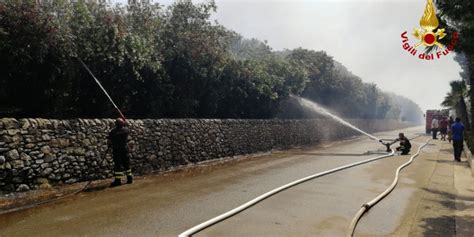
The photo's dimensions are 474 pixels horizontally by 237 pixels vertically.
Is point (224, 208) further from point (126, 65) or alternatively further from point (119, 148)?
point (126, 65)

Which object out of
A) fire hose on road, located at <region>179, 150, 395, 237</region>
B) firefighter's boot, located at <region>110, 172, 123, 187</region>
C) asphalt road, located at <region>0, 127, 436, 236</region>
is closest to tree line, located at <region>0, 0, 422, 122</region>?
firefighter's boot, located at <region>110, 172, 123, 187</region>

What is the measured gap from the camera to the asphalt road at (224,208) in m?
6.81

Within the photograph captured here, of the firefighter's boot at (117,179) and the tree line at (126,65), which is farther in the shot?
the firefighter's boot at (117,179)

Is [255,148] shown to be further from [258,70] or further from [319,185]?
[319,185]

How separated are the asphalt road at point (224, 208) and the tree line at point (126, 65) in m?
3.73

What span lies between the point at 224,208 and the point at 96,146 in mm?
5042

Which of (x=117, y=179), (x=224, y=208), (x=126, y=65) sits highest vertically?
(x=126, y=65)

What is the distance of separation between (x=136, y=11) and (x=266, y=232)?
1301 centimetres

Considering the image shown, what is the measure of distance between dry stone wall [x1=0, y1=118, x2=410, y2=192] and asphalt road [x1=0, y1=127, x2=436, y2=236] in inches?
49.4

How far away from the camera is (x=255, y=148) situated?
21891 millimetres

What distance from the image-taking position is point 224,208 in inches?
328

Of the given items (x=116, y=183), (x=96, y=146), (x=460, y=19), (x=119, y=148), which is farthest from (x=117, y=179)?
(x=460, y=19)

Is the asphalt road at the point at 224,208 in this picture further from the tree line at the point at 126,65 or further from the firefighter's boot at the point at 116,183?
the tree line at the point at 126,65

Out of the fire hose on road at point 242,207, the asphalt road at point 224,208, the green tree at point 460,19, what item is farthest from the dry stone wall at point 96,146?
the green tree at point 460,19
